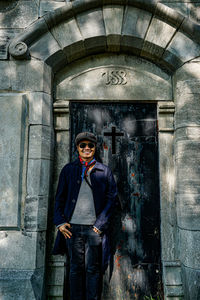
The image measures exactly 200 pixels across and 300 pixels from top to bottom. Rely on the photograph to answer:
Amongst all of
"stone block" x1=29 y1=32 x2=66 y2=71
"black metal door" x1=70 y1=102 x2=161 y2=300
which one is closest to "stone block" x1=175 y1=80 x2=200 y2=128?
"black metal door" x1=70 y1=102 x2=161 y2=300

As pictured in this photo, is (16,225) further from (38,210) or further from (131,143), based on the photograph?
(131,143)

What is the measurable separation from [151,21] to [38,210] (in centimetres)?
267

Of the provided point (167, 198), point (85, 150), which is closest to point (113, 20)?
point (85, 150)

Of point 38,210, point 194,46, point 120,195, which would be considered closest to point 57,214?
point 38,210

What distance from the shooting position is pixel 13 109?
2.96 meters

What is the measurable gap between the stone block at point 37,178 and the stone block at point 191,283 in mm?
1835

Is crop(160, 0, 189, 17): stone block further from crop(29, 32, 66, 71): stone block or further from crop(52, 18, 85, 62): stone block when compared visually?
crop(29, 32, 66, 71): stone block

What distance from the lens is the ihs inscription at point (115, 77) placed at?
10.8ft

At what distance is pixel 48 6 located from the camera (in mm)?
3115

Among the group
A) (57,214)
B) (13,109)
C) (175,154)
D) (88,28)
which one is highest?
(88,28)

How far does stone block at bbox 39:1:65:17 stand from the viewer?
122 inches

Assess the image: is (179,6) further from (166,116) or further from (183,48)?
(166,116)

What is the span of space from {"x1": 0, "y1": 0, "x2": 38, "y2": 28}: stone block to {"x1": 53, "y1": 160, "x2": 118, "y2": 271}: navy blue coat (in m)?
1.87

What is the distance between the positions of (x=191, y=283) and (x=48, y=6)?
3.64m
